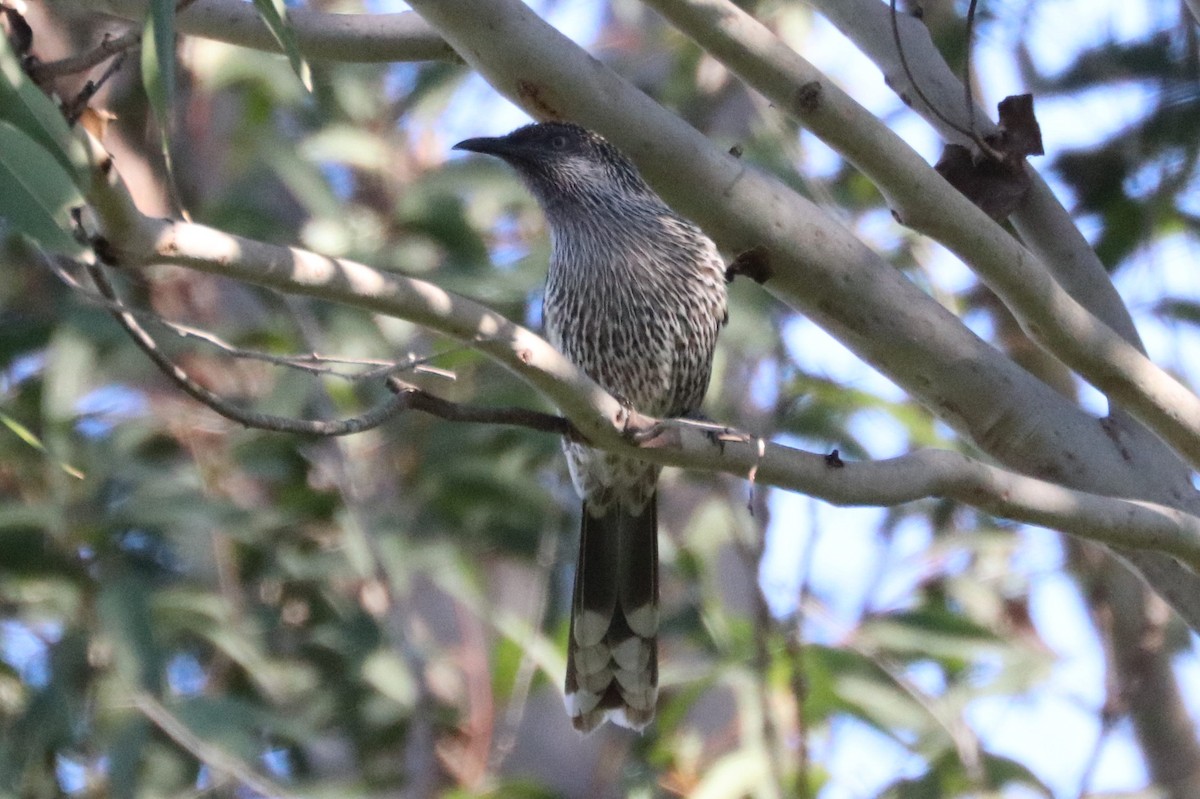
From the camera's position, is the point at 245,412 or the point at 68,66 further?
the point at 245,412

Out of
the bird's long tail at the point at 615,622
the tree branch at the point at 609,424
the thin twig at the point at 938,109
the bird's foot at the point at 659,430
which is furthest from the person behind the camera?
the bird's long tail at the point at 615,622

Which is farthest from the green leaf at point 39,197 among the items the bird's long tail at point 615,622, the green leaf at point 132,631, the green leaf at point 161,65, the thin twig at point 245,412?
the green leaf at point 132,631

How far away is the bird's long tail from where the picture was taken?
3459 mm

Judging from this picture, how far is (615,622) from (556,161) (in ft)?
3.71

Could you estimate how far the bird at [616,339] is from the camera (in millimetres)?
3303

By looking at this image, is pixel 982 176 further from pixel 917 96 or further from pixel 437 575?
pixel 437 575

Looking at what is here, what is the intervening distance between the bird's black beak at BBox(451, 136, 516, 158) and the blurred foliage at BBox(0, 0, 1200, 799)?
0.57 meters

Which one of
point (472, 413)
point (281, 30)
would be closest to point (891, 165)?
point (472, 413)

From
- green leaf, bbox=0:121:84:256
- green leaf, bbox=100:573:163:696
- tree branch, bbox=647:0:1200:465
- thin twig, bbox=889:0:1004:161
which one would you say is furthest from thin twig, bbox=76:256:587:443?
green leaf, bbox=100:573:163:696

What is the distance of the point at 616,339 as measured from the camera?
10.7 ft

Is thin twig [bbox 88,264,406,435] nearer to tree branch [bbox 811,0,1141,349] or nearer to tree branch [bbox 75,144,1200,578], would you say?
tree branch [bbox 75,144,1200,578]

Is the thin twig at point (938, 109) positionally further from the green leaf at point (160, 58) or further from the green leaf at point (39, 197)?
the green leaf at point (39, 197)

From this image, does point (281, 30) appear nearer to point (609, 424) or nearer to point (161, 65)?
point (161, 65)

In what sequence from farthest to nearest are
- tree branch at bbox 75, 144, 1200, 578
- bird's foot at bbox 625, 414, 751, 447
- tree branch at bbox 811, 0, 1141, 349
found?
tree branch at bbox 811, 0, 1141, 349 → bird's foot at bbox 625, 414, 751, 447 → tree branch at bbox 75, 144, 1200, 578
